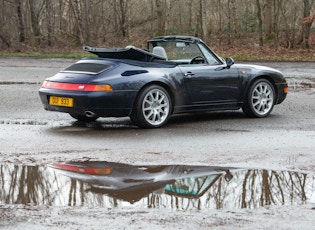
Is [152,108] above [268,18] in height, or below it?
below

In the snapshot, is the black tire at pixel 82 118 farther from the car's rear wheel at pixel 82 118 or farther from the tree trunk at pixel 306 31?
the tree trunk at pixel 306 31

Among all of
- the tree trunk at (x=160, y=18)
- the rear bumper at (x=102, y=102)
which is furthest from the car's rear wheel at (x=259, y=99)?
the tree trunk at (x=160, y=18)

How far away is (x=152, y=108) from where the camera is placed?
916cm

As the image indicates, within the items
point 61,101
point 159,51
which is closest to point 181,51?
point 159,51

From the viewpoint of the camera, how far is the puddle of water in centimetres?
498

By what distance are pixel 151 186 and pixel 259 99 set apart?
5328mm

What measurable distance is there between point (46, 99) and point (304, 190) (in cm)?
488

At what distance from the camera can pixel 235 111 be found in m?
11.3

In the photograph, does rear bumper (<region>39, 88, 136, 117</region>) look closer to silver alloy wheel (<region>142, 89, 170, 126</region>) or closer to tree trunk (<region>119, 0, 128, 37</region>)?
silver alloy wheel (<region>142, 89, 170, 126</region>)

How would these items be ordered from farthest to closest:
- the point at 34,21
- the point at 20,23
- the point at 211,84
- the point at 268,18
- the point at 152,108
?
the point at 34,21
the point at 20,23
the point at 268,18
the point at 211,84
the point at 152,108

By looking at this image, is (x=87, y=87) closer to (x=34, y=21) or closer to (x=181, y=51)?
(x=181, y=51)

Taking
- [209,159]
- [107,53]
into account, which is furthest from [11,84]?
[209,159]

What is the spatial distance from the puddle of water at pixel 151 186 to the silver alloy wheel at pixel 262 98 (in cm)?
427

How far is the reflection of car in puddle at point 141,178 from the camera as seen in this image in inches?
210
